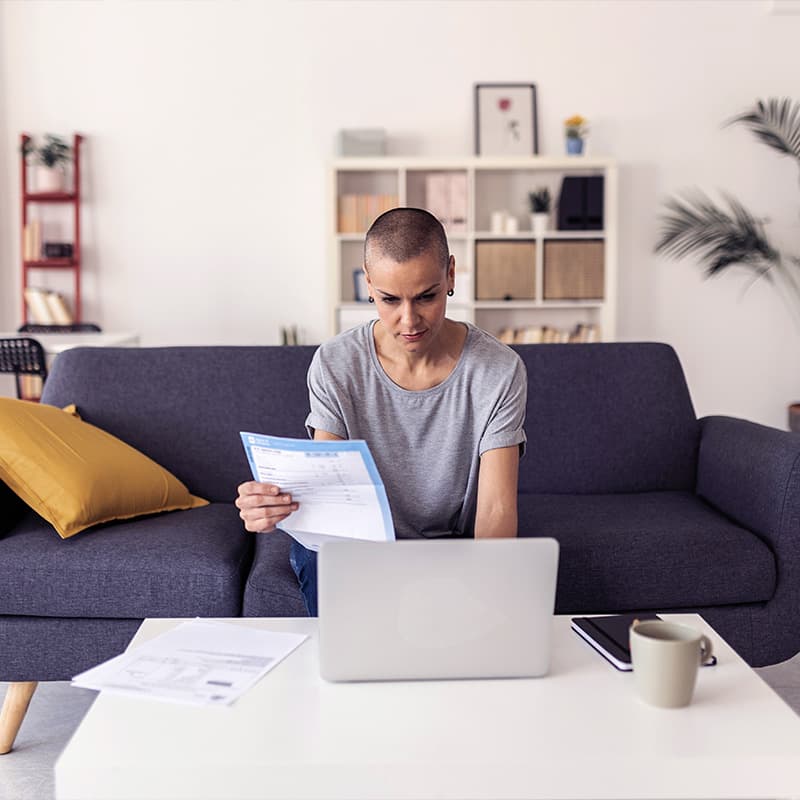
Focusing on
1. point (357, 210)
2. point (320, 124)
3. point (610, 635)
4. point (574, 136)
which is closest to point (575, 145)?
point (574, 136)

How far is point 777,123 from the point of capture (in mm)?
5051

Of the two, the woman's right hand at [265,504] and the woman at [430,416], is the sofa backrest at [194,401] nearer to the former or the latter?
the woman at [430,416]

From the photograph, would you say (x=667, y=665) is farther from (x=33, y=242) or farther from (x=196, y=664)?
(x=33, y=242)

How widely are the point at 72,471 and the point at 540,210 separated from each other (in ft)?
11.1

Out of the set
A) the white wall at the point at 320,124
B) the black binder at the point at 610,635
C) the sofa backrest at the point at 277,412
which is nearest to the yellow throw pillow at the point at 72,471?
the sofa backrest at the point at 277,412

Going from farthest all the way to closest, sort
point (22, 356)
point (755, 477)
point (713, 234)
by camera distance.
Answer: point (713, 234)
point (22, 356)
point (755, 477)

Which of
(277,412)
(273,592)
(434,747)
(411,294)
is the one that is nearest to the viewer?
(434,747)

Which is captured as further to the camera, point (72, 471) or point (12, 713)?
point (72, 471)

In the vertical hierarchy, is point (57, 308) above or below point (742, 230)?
below

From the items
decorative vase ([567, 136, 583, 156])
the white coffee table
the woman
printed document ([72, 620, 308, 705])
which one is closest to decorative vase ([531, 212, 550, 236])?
decorative vase ([567, 136, 583, 156])

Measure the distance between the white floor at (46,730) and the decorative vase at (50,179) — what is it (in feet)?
10.7

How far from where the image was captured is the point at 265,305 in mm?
5250

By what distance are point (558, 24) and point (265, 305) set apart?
206 centimetres

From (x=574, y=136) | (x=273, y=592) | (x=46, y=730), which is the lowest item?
(x=46, y=730)
